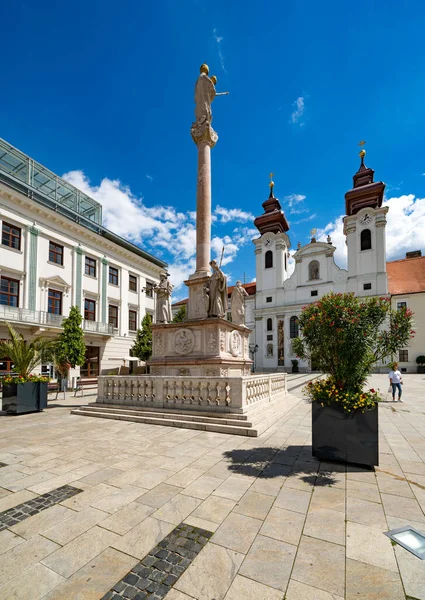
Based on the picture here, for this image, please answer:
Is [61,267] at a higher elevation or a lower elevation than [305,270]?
lower

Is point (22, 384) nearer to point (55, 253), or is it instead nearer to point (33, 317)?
point (33, 317)

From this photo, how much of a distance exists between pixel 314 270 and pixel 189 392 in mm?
42750

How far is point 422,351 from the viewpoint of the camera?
1515 inches

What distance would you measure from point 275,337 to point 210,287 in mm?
37129

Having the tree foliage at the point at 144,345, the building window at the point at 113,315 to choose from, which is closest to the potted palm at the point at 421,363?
the tree foliage at the point at 144,345

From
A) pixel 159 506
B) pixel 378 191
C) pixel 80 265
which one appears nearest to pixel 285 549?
pixel 159 506

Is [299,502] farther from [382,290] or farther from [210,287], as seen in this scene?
[382,290]

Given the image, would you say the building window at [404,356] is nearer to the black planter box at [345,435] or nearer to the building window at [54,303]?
the building window at [54,303]

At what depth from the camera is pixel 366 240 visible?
42.8 metres

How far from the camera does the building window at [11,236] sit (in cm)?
2008

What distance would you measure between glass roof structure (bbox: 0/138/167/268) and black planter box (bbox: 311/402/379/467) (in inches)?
924

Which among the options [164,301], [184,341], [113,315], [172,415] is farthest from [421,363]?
[172,415]

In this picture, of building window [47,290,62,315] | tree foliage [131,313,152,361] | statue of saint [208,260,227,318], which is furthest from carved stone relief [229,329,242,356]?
building window [47,290,62,315]

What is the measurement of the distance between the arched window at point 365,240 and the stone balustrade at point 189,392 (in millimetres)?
39107
